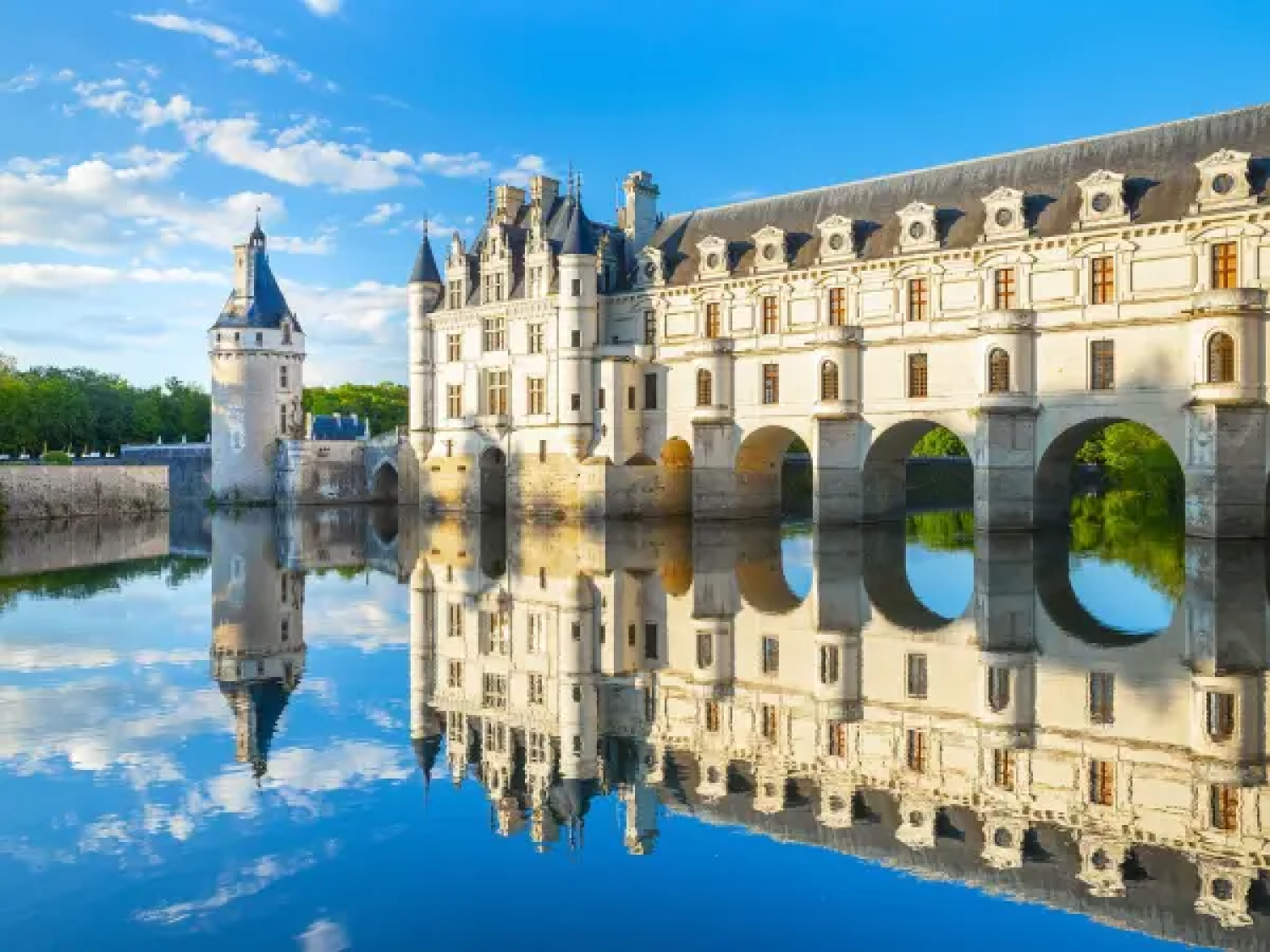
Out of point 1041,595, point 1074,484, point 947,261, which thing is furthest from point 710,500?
point 1074,484

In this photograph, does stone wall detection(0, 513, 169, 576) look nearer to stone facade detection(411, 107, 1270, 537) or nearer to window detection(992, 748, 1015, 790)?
stone facade detection(411, 107, 1270, 537)

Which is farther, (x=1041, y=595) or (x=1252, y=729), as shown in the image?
(x=1041, y=595)

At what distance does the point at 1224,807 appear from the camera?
9242 millimetres

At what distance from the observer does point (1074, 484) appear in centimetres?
7519

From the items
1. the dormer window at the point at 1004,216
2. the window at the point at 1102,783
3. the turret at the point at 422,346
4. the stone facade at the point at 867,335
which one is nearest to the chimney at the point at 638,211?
the stone facade at the point at 867,335

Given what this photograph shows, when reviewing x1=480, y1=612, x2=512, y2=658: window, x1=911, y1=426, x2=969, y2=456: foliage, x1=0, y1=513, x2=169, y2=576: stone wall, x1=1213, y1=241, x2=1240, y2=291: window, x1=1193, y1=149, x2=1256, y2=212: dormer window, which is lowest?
x1=480, y1=612, x2=512, y2=658: window

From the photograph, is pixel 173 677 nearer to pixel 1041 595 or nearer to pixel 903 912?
pixel 903 912

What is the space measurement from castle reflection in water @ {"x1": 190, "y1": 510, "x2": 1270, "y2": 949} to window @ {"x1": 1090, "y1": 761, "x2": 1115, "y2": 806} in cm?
3

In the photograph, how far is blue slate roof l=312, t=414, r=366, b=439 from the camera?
240 feet

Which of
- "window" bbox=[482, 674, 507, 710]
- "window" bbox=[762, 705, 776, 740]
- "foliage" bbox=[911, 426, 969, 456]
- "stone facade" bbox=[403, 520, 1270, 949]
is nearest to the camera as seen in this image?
"stone facade" bbox=[403, 520, 1270, 949]

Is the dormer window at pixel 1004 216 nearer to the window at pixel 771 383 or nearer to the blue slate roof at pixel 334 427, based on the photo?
the window at pixel 771 383

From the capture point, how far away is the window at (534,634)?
17.3 m

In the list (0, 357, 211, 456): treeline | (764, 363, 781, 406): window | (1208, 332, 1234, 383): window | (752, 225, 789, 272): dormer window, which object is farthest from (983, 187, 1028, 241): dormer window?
(0, 357, 211, 456): treeline

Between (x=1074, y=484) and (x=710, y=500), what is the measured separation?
138 ft
